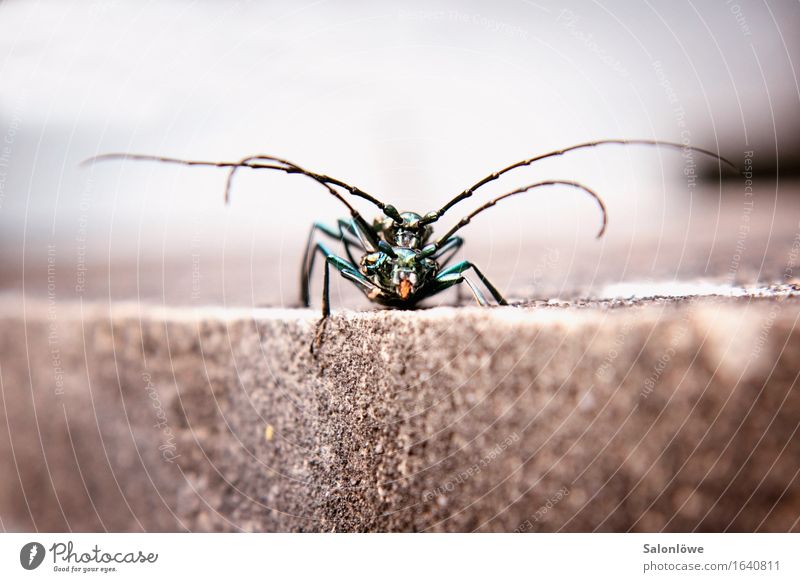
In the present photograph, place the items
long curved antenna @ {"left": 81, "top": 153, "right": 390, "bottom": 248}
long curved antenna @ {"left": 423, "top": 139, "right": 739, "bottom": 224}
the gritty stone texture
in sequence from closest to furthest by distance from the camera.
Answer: the gritty stone texture → long curved antenna @ {"left": 423, "top": 139, "right": 739, "bottom": 224} → long curved antenna @ {"left": 81, "top": 153, "right": 390, "bottom": 248}

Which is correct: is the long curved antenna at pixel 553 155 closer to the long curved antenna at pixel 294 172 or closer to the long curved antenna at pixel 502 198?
the long curved antenna at pixel 502 198

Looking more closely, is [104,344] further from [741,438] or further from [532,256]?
[532,256]

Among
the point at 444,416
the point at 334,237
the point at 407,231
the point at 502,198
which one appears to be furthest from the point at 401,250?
the point at 444,416

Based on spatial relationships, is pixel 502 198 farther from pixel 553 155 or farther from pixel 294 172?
pixel 294 172

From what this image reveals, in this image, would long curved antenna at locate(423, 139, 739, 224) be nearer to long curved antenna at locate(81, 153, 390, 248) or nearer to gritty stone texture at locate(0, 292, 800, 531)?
long curved antenna at locate(81, 153, 390, 248)

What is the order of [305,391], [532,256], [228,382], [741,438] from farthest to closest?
[532,256], [228,382], [305,391], [741,438]

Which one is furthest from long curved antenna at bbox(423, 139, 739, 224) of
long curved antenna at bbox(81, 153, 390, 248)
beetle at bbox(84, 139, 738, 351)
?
long curved antenna at bbox(81, 153, 390, 248)
